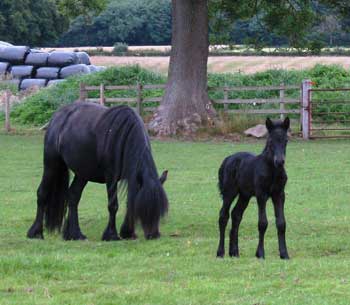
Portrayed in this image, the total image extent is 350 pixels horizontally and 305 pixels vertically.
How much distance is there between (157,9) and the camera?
90812 mm

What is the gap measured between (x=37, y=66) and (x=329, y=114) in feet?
67.2

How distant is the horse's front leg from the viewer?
37.6ft

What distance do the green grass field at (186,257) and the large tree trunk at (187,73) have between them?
32.7 feet

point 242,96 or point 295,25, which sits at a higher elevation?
point 295,25

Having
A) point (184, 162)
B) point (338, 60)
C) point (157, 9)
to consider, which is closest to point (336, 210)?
point (184, 162)

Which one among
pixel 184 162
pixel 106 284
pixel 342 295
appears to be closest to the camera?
pixel 342 295

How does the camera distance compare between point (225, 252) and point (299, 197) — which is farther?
point (299, 197)

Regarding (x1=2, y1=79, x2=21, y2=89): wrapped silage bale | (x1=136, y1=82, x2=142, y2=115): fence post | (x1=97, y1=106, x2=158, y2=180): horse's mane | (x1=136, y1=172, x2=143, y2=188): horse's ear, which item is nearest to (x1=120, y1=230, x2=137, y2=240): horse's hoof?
(x1=97, y1=106, x2=158, y2=180): horse's mane

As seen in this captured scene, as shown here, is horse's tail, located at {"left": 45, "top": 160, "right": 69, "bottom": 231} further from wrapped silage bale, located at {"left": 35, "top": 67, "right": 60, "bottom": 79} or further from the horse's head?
wrapped silage bale, located at {"left": 35, "top": 67, "right": 60, "bottom": 79}

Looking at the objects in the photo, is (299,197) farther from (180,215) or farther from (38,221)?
(38,221)

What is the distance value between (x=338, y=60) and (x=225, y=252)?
4965cm

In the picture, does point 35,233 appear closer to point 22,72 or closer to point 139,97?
point 139,97

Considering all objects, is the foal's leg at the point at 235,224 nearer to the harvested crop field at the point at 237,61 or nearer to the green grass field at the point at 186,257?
the green grass field at the point at 186,257

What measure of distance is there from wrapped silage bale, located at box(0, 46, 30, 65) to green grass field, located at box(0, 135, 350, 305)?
2778 cm
